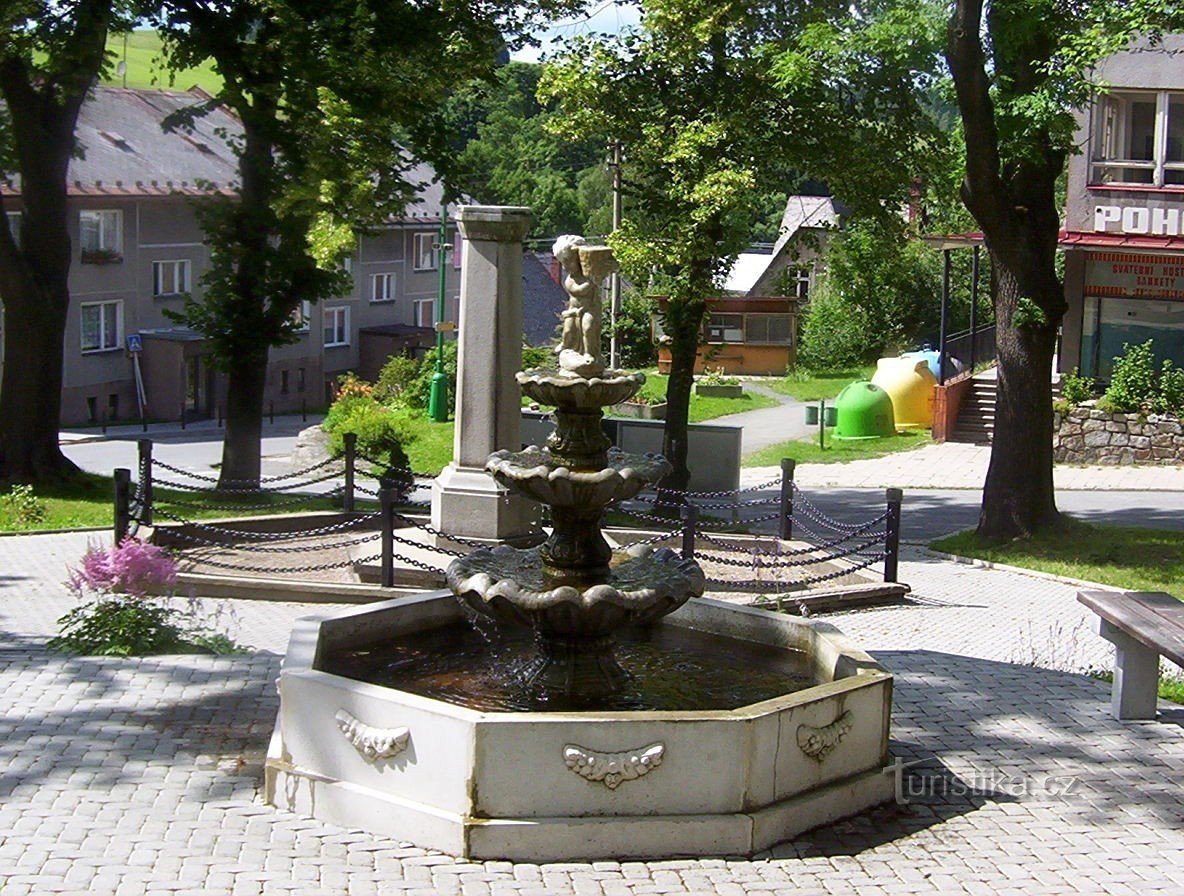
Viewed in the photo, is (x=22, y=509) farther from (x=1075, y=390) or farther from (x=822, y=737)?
(x=1075, y=390)

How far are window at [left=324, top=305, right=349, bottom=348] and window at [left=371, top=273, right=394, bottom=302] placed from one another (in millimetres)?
1773

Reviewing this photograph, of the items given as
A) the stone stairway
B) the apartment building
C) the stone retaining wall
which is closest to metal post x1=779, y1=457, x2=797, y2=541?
the stone retaining wall

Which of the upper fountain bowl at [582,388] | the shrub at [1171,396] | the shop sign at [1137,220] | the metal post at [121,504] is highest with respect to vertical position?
the shop sign at [1137,220]

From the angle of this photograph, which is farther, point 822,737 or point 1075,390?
point 1075,390

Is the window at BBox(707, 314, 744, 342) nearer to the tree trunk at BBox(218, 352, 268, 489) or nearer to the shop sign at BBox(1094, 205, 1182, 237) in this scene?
the shop sign at BBox(1094, 205, 1182, 237)

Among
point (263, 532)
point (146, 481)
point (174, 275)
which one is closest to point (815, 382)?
point (174, 275)

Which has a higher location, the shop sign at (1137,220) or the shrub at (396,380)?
the shop sign at (1137,220)

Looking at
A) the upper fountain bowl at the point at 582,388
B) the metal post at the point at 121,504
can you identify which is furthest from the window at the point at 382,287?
the upper fountain bowl at the point at 582,388

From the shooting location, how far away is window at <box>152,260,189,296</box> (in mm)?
49781

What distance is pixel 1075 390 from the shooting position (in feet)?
95.4

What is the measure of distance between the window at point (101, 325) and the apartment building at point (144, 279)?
0.04 meters

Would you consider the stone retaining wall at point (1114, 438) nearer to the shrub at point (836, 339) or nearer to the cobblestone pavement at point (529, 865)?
the cobblestone pavement at point (529, 865)

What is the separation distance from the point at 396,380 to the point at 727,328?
13.8m

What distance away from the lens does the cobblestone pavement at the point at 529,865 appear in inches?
303
